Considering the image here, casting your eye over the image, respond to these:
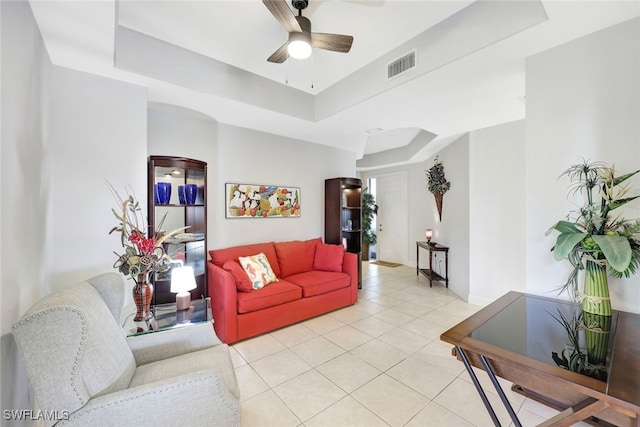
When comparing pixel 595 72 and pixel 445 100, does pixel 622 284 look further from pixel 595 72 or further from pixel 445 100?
pixel 445 100

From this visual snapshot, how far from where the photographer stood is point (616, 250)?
137 cm

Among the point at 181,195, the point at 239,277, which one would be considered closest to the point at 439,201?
the point at 239,277

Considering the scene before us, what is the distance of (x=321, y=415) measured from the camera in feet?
5.79

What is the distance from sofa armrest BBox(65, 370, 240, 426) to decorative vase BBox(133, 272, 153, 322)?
0.89m

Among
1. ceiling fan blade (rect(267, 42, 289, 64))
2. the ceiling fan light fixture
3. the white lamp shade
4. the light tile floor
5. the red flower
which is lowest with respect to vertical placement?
the light tile floor

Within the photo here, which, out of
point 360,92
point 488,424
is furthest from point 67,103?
point 488,424

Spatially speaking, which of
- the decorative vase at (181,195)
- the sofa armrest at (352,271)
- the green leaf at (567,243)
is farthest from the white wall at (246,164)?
the green leaf at (567,243)

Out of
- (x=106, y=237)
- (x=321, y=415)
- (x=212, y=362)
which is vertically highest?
(x=106, y=237)

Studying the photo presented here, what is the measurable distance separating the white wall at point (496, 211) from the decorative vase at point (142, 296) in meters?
4.08

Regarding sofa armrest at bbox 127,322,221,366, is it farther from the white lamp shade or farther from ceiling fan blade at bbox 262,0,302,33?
ceiling fan blade at bbox 262,0,302,33

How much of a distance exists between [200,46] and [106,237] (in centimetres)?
197

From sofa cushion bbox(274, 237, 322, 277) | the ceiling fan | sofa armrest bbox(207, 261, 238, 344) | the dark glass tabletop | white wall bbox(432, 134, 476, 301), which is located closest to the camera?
the dark glass tabletop

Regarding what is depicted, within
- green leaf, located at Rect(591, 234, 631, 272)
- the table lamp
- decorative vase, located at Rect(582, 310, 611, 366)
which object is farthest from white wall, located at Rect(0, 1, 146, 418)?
green leaf, located at Rect(591, 234, 631, 272)

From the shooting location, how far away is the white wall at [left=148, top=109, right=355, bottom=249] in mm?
3172
